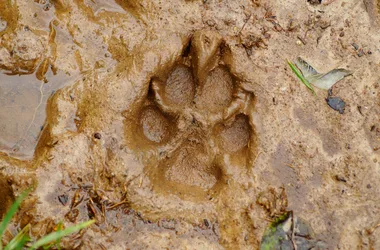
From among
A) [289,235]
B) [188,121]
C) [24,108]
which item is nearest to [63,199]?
[24,108]

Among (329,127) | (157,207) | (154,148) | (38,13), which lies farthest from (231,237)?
(38,13)

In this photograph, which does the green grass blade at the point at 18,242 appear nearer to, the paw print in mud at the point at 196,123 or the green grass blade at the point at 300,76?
the paw print in mud at the point at 196,123

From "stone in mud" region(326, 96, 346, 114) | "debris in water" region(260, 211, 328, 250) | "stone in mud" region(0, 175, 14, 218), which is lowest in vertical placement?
"stone in mud" region(0, 175, 14, 218)

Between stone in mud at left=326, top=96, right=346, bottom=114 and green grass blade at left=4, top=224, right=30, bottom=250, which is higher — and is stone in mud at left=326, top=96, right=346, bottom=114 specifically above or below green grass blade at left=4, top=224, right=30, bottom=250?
above

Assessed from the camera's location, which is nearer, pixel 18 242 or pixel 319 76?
pixel 18 242

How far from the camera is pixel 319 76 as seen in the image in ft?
9.85

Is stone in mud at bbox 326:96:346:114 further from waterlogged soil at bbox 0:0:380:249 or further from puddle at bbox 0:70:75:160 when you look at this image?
puddle at bbox 0:70:75:160

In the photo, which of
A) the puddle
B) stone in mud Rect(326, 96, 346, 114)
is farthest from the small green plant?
stone in mud Rect(326, 96, 346, 114)

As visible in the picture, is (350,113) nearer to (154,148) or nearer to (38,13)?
(154,148)

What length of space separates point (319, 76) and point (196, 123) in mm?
956

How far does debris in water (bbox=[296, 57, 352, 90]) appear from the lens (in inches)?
118

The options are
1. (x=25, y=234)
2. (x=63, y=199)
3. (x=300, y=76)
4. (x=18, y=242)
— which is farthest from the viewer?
(x=300, y=76)

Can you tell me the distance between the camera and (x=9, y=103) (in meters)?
2.99

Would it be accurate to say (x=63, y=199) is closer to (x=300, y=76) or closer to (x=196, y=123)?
(x=196, y=123)
